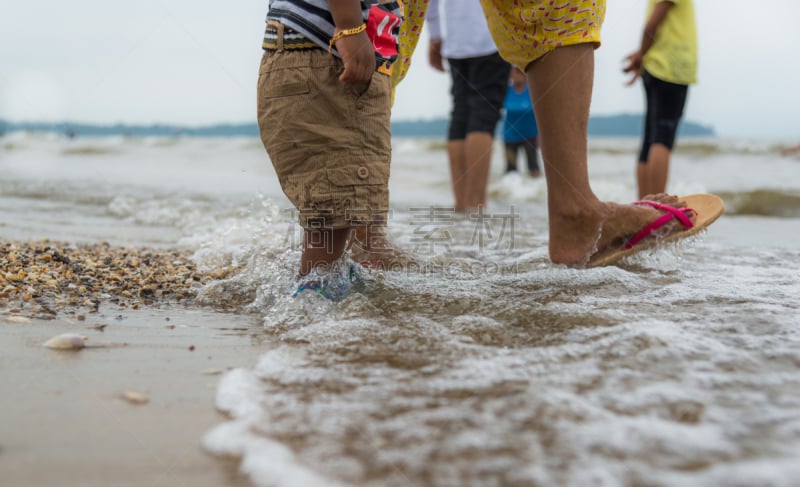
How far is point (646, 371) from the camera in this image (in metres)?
1.32

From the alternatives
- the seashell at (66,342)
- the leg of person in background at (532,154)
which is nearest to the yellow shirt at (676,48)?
the leg of person in background at (532,154)

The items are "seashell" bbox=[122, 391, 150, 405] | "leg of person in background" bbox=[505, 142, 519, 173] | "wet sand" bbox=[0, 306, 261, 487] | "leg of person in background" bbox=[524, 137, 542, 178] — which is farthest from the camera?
"leg of person in background" bbox=[505, 142, 519, 173]

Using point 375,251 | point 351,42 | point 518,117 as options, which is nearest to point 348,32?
point 351,42

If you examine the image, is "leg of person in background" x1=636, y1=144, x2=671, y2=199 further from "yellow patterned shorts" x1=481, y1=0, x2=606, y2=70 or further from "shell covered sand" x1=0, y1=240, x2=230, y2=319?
"shell covered sand" x1=0, y1=240, x2=230, y2=319

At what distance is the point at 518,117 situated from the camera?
6.62 m

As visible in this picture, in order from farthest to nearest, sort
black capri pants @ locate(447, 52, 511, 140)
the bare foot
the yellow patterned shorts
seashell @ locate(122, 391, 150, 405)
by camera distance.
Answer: black capri pants @ locate(447, 52, 511, 140) < the bare foot < the yellow patterned shorts < seashell @ locate(122, 391, 150, 405)

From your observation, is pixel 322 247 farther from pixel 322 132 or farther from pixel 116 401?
pixel 116 401

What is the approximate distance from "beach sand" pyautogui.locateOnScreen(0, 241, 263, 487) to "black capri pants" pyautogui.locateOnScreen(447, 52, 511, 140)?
2.87 meters

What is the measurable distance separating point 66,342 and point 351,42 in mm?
1036

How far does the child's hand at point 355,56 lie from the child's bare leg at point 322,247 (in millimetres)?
447

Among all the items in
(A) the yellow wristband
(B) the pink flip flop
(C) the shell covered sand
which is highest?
(A) the yellow wristband

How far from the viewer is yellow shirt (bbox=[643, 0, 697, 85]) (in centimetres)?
415

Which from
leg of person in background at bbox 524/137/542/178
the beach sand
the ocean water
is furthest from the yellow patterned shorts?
leg of person in background at bbox 524/137/542/178

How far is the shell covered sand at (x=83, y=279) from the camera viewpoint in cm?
195
